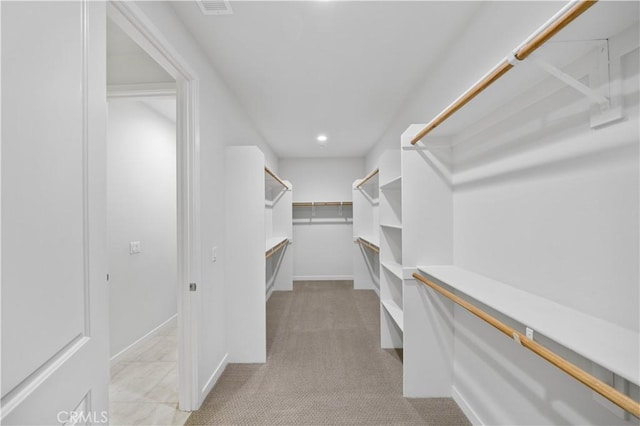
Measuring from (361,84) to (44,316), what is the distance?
8.19 ft

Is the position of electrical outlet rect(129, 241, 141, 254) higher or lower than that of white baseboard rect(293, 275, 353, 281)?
higher

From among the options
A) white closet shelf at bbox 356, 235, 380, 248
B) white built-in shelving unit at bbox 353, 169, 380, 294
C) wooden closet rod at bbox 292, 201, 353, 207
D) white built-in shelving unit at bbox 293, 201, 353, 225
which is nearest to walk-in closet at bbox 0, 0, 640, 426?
white closet shelf at bbox 356, 235, 380, 248

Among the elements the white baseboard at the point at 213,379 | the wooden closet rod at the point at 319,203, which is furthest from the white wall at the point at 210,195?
the wooden closet rod at the point at 319,203

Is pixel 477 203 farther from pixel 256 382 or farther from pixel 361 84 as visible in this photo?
pixel 256 382

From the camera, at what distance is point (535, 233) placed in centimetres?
116

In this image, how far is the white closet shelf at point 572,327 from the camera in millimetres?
662

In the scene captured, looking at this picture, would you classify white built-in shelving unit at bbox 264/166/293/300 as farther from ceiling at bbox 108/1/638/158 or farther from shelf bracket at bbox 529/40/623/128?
shelf bracket at bbox 529/40/623/128

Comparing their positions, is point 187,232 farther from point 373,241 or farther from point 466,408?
point 373,241

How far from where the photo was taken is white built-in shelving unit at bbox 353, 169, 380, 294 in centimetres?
443

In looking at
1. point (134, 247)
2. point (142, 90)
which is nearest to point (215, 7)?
point (142, 90)

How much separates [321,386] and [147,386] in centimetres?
132

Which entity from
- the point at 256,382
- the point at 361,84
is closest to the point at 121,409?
the point at 256,382

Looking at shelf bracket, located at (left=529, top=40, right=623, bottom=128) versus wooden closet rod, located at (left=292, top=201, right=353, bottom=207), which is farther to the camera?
wooden closet rod, located at (left=292, top=201, right=353, bottom=207)

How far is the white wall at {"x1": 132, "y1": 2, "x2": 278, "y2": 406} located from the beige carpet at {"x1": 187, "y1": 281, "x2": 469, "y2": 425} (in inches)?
9.4
